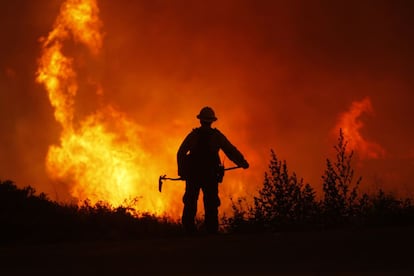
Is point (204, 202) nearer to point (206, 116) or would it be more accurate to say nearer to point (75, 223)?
point (206, 116)

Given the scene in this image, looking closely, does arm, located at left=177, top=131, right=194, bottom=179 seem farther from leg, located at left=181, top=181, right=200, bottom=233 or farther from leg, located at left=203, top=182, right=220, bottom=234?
leg, located at left=203, top=182, right=220, bottom=234

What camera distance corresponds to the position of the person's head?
1157 centimetres

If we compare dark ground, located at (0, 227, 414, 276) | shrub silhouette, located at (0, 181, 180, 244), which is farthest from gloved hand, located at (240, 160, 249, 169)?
dark ground, located at (0, 227, 414, 276)

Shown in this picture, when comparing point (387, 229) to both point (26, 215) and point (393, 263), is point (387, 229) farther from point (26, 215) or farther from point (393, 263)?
point (26, 215)

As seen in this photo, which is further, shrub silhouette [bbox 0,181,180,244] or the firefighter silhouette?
shrub silhouette [bbox 0,181,180,244]

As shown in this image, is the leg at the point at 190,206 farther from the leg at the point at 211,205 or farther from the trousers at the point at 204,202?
the leg at the point at 211,205

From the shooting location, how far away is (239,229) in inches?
463

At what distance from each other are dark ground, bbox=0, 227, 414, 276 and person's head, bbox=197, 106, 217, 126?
9.60ft

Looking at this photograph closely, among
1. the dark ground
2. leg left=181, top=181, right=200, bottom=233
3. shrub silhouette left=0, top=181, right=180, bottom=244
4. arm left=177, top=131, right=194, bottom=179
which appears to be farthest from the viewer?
shrub silhouette left=0, top=181, right=180, bottom=244

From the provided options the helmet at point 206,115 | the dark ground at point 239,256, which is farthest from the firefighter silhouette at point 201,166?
the dark ground at point 239,256

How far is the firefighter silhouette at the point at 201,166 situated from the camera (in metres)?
11.5

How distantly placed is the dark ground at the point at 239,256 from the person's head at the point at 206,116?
2926 mm

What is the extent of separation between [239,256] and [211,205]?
4.30m

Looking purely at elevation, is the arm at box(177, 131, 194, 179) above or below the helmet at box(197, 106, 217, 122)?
below
